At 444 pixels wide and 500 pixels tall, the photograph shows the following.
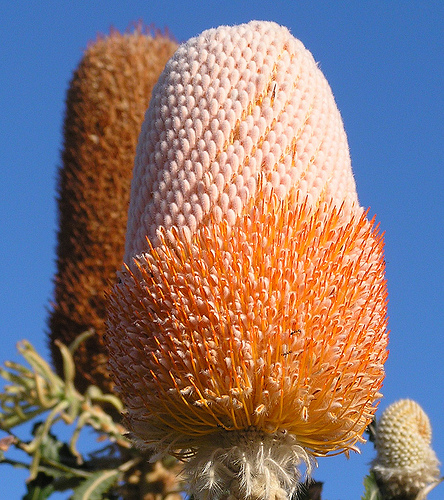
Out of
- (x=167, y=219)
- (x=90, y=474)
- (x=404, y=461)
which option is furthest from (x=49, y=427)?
(x=167, y=219)

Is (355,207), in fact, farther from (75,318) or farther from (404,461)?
(75,318)

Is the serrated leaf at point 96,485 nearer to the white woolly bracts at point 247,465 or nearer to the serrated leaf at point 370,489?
the serrated leaf at point 370,489

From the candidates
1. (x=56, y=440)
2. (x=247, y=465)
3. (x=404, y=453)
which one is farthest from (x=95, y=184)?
(x=247, y=465)

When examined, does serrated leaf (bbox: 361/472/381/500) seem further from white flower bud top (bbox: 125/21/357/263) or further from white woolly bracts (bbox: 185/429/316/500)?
white flower bud top (bbox: 125/21/357/263)

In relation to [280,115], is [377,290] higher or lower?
lower

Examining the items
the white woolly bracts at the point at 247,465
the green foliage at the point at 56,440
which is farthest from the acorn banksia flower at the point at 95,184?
the white woolly bracts at the point at 247,465

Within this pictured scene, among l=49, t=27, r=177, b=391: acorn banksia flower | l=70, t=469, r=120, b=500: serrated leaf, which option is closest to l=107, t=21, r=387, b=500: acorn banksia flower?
l=70, t=469, r=120, b=500: serrated leaf
